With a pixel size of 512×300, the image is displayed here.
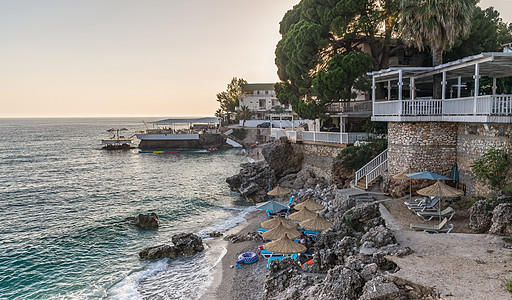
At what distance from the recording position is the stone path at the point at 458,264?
302 inches

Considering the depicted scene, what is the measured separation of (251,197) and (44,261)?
16.4 metres

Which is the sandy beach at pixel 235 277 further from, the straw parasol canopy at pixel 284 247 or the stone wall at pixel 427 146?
the stone wall at pixel 427 146

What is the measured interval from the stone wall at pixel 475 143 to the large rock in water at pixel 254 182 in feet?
55.5

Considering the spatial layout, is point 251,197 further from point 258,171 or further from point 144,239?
point 144,239

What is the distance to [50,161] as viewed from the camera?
62.1 m

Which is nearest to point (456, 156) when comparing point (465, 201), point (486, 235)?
point (465, 201)

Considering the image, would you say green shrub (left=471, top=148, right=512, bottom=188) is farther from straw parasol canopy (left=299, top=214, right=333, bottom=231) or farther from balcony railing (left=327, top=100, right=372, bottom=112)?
balcony railing (left=327, top=100, right=372, bottom=112)

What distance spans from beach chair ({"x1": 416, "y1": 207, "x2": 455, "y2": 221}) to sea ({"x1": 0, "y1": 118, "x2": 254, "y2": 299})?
9975 millimetres

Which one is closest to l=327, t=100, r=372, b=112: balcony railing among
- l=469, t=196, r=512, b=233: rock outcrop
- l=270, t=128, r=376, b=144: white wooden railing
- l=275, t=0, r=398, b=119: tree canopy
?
l=275, t=0, r=398, b=119: tree canopy

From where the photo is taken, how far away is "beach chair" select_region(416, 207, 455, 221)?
44.5ft

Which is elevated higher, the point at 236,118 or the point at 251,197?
the point at 236,118

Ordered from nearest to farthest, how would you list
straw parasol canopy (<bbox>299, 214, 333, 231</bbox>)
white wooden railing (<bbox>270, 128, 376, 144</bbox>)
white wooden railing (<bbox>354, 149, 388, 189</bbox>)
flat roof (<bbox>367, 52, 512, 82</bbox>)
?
1. flat roof (<bbox>367, 52, 512, 82</bbox>)
2. straw parasol canopy (<bbox>299, 214, 333, 231</bbox>)
3. white wooden railing (<bbox>354, 149, 388, 189</bbox>)
4. white wooden railing (<bbox>270, 128, 376, 144</bbox>)

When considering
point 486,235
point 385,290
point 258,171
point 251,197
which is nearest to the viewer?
point 385,290

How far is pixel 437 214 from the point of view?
13.5m
